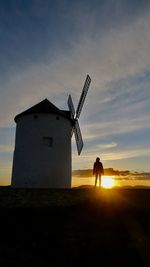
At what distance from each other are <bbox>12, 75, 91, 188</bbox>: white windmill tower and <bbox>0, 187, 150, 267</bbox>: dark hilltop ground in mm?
5697

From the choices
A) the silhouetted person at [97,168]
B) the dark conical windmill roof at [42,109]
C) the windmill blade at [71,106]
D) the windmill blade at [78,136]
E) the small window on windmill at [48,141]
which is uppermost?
the windmill blade at [71,106]

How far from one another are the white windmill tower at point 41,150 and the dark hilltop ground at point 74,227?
18.7 ft

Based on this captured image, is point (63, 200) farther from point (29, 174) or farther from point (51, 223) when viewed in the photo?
point (29, 174)

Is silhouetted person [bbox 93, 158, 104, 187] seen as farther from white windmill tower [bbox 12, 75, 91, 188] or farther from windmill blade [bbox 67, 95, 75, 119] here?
windmill blade [bbox 67, 95, 75, 119]

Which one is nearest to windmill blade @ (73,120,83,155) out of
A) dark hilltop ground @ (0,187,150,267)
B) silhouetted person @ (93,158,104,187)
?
silhouetted person @ (93,158,104,187)

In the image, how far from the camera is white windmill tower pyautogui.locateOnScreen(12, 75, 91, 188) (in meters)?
19.7

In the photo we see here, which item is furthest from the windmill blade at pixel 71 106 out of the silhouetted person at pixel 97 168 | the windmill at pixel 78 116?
the silhouetted person at pixel 97 168

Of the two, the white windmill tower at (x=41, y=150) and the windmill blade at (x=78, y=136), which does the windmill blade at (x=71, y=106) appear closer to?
the windmill blade at (x=78, y=136)

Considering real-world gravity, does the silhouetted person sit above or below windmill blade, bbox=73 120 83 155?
below

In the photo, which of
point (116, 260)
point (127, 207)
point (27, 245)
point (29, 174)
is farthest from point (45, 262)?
point (29, 174)

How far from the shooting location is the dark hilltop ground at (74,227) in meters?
9.44

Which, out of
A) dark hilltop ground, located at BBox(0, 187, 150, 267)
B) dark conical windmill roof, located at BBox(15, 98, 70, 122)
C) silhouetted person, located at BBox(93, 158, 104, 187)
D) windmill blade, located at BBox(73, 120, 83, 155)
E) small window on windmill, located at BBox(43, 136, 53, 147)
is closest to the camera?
dark hilltop ground, located at BBox(0, 187, 150, 267)

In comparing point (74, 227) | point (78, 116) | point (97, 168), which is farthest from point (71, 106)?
point (74, 227)

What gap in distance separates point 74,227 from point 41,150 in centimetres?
918
